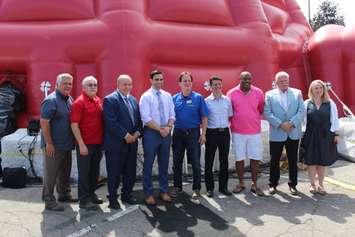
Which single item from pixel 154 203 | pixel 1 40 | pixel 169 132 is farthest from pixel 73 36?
pixel 154 203

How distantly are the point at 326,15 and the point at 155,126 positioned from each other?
1234 inches

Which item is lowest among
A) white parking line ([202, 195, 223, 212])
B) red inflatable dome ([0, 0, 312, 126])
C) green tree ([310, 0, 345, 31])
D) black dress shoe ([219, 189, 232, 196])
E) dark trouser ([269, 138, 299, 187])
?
white parking line ([202, 195, 223, 212])

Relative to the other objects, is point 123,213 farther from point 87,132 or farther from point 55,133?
point 55,133

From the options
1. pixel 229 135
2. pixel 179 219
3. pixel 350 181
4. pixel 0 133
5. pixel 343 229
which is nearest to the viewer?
pixel 343 229

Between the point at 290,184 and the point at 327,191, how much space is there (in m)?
0.52

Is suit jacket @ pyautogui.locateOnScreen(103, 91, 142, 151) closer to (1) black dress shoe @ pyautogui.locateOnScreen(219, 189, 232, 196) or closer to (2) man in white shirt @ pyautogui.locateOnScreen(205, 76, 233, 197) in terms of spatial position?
(2) man in white shirt @ pyautogui.locateOnScreen(205, 76, 233, 197)

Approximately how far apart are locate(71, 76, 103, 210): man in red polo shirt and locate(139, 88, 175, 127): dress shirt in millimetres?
480

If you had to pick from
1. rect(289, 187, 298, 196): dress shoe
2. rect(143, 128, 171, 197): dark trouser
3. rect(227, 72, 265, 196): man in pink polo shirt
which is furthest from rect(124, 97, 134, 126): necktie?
rect(289, 187, 298, 196): dress shoe

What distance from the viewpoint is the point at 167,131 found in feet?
15.8

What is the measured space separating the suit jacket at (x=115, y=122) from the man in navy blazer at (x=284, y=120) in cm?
172

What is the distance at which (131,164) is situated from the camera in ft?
15.7

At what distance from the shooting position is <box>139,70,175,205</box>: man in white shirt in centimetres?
475

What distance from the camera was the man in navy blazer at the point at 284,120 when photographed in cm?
505

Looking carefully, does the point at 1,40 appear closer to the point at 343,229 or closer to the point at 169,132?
the point at 169,132
